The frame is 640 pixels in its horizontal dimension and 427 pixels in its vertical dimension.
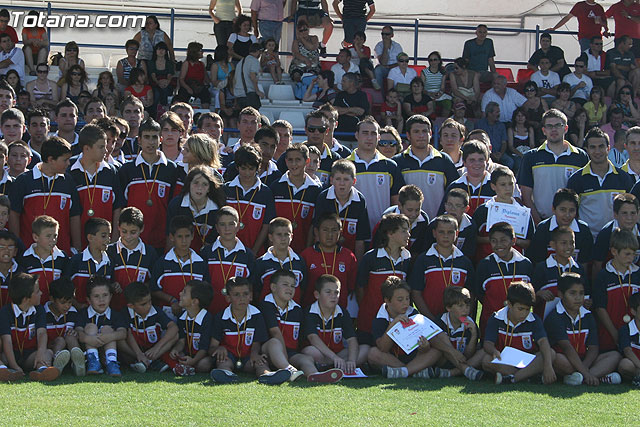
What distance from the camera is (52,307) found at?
6.80 meters

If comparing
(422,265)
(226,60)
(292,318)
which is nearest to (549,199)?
(422,265)

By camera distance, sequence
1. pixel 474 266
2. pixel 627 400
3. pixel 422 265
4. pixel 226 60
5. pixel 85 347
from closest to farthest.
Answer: pixel 627 400 → pixel 85 347 → pixel 422 265 → pixel 474 266 → pixel 226 60

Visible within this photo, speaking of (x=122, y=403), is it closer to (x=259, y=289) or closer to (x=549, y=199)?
(x=259, y=289)

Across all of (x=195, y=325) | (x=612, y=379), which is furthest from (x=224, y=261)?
(x=612, y=379)

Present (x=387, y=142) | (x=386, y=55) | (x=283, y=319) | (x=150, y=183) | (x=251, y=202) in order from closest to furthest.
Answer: (x=283, y=319) → (x=251, y=202) → (x=150, y=183) → (x=387, y=142) → (x=386, y=55)

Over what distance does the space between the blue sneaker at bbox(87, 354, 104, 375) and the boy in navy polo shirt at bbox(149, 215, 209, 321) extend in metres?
0.73

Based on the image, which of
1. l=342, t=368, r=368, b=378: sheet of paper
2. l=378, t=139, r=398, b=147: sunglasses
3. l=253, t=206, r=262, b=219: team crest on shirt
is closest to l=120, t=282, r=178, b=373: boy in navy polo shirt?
l=253, t=206, r=262, b=219: team crest on shirt

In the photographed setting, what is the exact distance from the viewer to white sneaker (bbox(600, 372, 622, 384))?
6685mm

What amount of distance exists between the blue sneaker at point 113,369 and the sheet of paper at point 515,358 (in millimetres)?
2825

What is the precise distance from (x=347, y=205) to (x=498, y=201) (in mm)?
1306

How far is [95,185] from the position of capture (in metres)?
7.55

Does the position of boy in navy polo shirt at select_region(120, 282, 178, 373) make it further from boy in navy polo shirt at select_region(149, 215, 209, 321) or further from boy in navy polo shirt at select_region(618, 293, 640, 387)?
boy in navy polo shirt at select_region(618, 293, 640, 387)

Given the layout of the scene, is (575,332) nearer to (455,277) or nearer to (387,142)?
(455,277)

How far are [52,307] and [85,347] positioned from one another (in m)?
0.41
